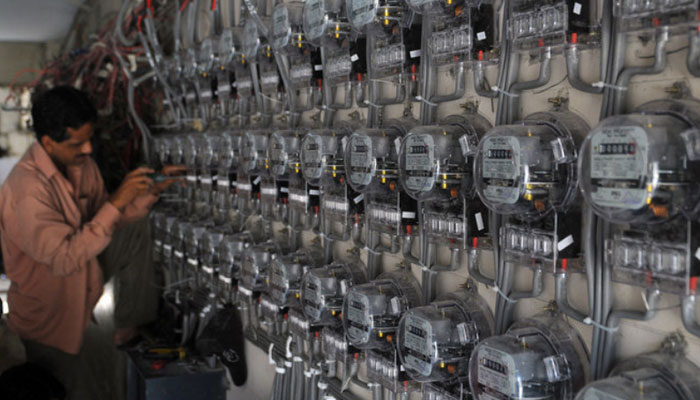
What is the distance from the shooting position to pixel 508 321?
143 cm

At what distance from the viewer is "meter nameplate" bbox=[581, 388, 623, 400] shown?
1.08 meters

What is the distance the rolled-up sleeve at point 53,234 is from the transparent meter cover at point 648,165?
2225 mm

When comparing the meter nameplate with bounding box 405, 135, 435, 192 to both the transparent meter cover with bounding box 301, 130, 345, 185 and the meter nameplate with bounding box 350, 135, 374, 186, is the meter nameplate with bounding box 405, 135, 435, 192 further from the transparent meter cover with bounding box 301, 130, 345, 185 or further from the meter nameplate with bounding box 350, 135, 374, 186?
the transparent meter cover with bounding box 301, 130, 345, 185

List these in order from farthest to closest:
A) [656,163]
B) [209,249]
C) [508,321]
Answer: [209,249] < [508,321] < [656,163]

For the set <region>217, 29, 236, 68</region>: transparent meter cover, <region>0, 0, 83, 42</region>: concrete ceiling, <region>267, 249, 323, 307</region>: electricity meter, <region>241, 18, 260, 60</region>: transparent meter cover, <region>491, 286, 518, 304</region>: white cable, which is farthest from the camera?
<region>0, 0, 83, 42</region>: concrete ceiling

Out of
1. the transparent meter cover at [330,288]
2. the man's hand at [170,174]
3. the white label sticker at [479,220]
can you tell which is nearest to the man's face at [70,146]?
the man's hand at [170,174]

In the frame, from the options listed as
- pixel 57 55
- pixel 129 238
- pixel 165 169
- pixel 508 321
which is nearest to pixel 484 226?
pixel 508 321

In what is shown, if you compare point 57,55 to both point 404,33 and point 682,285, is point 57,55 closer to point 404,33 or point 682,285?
point 404,33

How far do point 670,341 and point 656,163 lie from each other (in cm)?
32

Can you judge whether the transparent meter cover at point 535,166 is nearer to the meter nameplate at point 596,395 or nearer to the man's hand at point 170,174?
the meter nameplate at point 596,395

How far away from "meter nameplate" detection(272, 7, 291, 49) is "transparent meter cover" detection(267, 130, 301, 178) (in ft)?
0.90

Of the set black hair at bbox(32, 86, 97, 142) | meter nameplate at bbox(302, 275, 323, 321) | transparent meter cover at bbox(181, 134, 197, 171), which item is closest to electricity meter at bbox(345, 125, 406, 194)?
meter nameplate at bbox(302, 275, 323, 321)

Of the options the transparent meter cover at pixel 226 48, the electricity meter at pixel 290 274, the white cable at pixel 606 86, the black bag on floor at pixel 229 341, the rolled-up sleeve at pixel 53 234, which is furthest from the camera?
the black bag on floor at pixel 229 341

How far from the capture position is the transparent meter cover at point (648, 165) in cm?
100
